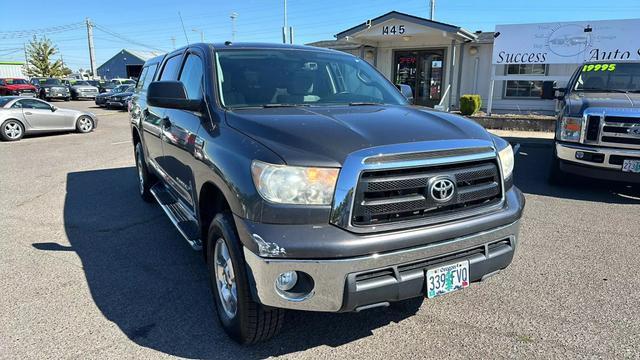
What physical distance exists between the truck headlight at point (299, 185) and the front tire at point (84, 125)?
50.6ft

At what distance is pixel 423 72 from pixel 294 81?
16772 mm

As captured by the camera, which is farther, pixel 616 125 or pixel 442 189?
pixel 616 125

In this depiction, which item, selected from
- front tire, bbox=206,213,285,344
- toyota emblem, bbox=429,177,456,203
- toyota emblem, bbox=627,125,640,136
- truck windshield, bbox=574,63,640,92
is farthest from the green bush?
front tire, bbox=206,213,285,344

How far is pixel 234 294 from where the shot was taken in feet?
9.00

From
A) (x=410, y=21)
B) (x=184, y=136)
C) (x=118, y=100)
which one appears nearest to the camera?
(x=184, y=136)

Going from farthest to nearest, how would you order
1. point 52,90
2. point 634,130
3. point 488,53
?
1. point 52,90
2. point 488,53
3. point 634,130

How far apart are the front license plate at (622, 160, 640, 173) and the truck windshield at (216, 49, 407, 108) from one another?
3803 millimetres

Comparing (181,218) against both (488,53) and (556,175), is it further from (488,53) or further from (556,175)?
(488,53)

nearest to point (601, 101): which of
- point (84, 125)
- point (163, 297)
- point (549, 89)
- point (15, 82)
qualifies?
point (549, 89)

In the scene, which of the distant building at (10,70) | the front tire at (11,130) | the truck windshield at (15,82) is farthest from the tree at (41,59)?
the front tire at (11,130)

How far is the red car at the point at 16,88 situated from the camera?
31970 millimetres

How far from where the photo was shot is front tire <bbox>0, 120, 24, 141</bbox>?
13539 millimetres

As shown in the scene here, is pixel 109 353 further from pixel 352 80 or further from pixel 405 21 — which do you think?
pixel 405 21

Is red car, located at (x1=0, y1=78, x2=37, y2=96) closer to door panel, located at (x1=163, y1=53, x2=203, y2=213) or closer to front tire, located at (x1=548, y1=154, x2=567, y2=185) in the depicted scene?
door panel, located at (x1=163, y1=53, x2=203, y2=213)
